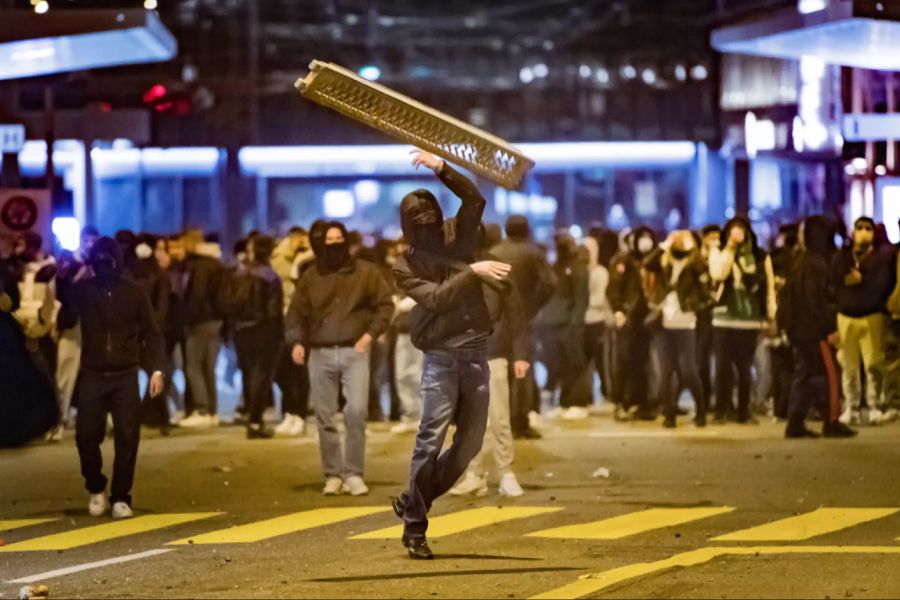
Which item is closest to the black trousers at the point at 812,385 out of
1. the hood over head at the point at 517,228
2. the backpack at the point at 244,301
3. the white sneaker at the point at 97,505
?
the hood over head at the point at 517,228

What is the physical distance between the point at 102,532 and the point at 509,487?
115 inches

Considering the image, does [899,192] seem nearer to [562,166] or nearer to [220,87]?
[562,166]

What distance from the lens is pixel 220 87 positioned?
41031mm

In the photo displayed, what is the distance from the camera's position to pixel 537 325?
1889cm

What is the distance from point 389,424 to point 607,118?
81.8 feet

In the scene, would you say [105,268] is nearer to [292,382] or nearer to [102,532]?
[102,532]

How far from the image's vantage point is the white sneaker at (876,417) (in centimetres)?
1698

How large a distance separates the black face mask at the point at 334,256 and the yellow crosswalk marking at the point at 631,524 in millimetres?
2999

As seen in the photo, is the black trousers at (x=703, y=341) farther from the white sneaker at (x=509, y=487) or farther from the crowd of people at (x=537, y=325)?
the white sneaker at (x=509, y=487)

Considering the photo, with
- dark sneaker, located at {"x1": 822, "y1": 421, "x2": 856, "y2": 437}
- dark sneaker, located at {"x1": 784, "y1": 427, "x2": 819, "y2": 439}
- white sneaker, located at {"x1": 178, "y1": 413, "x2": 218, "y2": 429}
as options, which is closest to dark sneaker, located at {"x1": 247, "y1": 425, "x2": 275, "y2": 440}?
white sneaker, located at {"x1": 178, "y1": 413, "x2": 218, "y2": 429}

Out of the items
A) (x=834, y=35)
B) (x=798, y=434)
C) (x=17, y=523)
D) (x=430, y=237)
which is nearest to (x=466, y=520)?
(x=430, y=237)

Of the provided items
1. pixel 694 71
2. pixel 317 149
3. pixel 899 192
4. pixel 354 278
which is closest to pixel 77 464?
pixel 354 278

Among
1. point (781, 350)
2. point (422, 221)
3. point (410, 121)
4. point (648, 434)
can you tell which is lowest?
point (648, 434)

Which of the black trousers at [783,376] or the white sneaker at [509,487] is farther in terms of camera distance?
the black trousers at [783,376]
